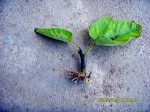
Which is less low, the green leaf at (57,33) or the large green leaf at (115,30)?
the large green leaf at (115,30)

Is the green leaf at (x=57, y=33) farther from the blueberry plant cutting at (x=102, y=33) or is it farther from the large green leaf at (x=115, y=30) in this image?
the large green leaf at (x=115, y=30)

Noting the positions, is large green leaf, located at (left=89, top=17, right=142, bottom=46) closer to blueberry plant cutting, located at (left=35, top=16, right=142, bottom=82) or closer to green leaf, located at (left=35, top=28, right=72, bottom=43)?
blueberry plant cutting, located at (left=35, top=16, right=142, bottom=82)

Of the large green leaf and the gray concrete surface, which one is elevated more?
the large green leaf

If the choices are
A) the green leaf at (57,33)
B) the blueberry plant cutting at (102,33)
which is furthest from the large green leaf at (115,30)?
the green leaf at (57,33)

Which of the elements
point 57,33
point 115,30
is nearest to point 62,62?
point 57,33

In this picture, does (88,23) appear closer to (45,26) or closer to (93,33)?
(93,33)

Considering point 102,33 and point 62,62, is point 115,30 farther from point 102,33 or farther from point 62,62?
point 62,62

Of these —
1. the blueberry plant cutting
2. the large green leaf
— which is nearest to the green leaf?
the blueberry plant cutting
